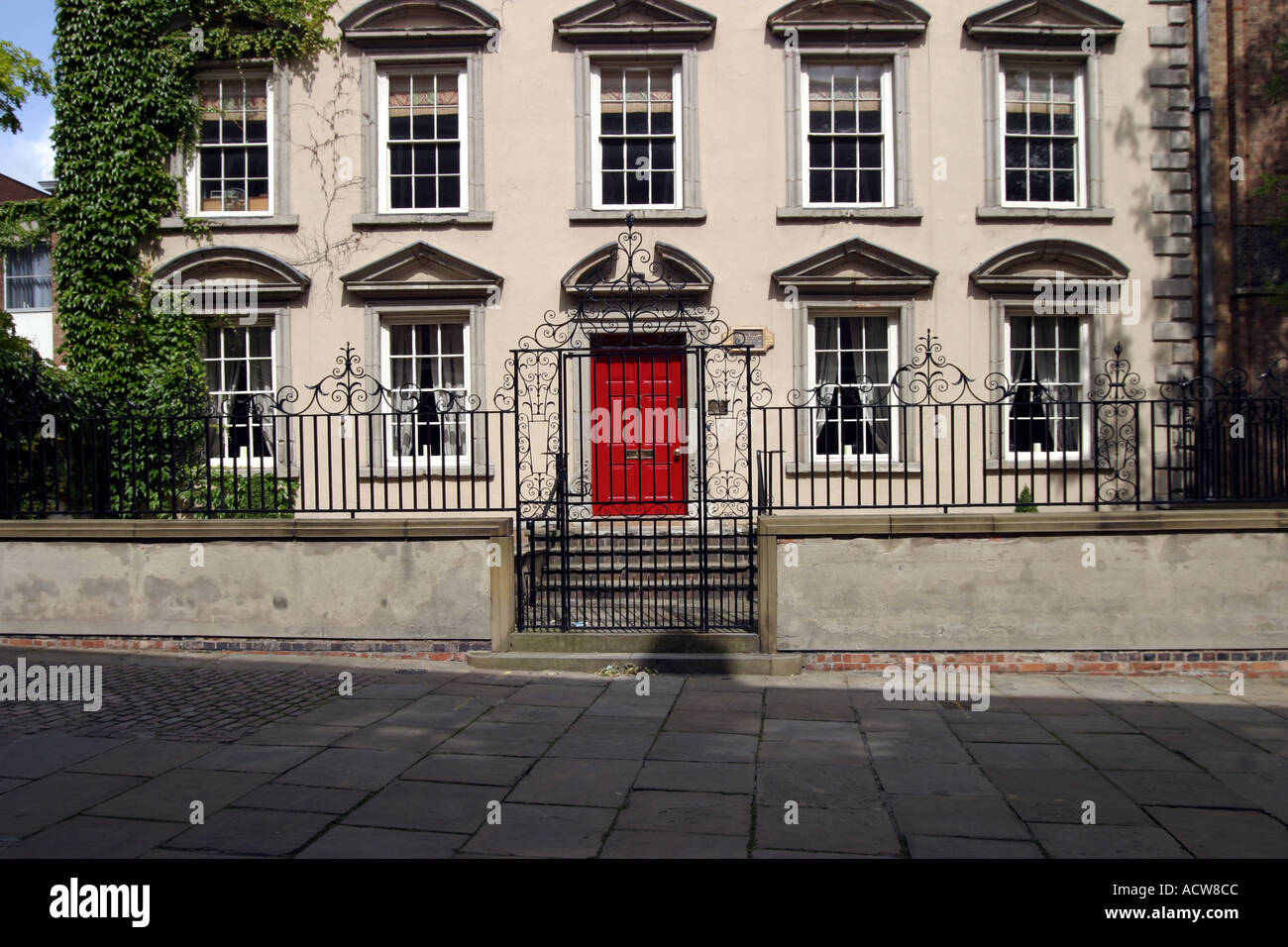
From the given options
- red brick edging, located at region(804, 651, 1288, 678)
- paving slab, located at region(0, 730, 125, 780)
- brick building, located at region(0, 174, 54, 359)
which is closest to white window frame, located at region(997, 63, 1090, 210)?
red brick edging, located at region(804, 651, 1288, 678)

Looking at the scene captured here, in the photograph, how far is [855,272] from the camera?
1452cm

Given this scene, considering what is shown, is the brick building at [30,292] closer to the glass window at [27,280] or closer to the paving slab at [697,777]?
the glass window at [27,280]

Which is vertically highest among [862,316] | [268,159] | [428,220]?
[268,159]

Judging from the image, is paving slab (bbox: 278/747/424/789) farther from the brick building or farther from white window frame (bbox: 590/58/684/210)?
the brick building

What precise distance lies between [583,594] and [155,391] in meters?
8.07

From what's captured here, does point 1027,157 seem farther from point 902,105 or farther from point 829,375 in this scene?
point 829,375

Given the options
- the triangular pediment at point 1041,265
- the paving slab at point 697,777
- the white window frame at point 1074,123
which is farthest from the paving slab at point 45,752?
the white window frame at point 1074,123

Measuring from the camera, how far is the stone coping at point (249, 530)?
379 inches

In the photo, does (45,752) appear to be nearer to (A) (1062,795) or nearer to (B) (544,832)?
(B) (544,832)

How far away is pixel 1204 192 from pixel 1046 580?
8.89 metres

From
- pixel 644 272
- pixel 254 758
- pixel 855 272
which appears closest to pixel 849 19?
pixel 855 272

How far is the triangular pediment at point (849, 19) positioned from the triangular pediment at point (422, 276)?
5690 mm

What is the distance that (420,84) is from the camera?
587 inches

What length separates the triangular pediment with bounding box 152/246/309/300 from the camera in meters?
14.6
